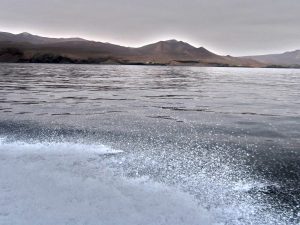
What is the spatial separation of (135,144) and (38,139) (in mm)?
3897

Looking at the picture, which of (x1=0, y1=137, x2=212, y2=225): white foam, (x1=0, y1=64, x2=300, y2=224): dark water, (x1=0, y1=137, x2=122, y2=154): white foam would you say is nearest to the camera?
(x1=0, y1=137, x2=212, y2=225): white foam

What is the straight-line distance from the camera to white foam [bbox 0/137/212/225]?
22.7ft

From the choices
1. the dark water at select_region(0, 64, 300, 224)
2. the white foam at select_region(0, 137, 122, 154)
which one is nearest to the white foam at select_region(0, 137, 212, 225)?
the dark water at select_region(0, 64, 300, 224)

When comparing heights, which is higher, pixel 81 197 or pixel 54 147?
pixel 81 197

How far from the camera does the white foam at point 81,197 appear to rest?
273 inches

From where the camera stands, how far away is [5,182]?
8.60 m

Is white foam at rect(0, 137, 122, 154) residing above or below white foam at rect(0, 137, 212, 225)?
below

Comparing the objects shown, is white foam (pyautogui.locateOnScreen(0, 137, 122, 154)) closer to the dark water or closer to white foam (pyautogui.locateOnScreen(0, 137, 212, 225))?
the dark water

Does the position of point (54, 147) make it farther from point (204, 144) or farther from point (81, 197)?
point (204, 144)

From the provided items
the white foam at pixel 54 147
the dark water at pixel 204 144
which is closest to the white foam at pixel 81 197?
the dark water at pixel 204 144

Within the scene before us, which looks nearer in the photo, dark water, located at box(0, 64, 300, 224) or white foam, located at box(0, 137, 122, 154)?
dark water, located at box(0, 64, 300, 224)

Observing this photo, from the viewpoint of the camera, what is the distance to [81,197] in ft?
26.0

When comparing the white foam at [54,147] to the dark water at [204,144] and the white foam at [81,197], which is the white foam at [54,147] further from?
the white foam at [81,197]

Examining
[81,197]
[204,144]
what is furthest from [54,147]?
[204,144]
